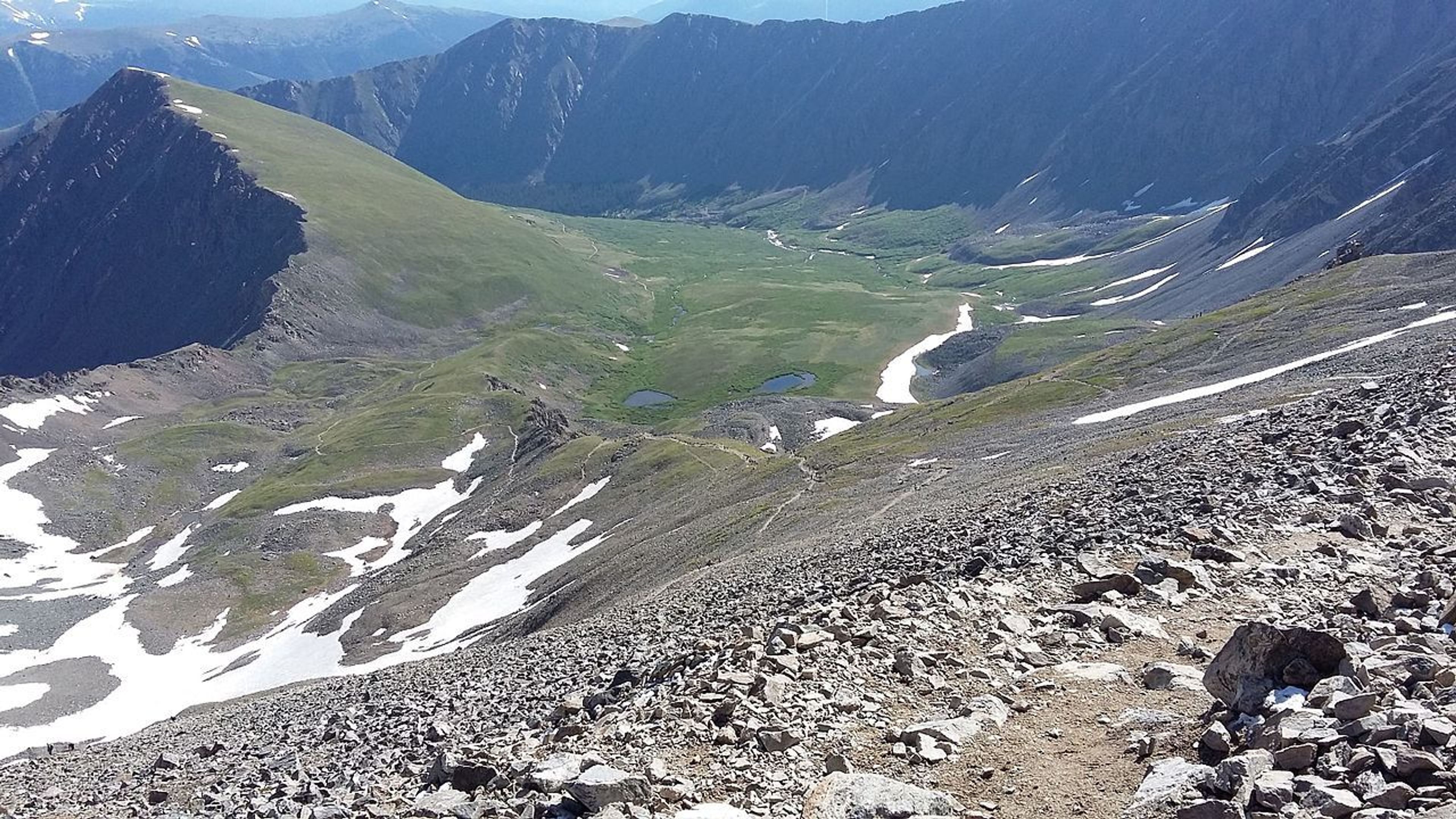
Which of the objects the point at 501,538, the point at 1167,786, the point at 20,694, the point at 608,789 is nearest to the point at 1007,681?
the point at 1167,786

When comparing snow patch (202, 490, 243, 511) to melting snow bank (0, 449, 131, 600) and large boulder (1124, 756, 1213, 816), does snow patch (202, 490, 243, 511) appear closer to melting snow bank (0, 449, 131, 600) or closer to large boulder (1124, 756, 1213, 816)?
melting snow bank (0, 449, 131, 600)

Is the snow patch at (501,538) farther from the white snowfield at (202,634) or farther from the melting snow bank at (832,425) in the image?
the melting snow bank at (832,425)

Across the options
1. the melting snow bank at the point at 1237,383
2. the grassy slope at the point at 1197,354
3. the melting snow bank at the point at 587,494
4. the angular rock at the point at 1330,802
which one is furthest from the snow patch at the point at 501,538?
the angular rock at the point at 1330,802

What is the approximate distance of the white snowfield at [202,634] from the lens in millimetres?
72375

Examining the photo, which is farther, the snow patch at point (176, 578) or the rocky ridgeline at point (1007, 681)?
the snow patch at point (176, 578)

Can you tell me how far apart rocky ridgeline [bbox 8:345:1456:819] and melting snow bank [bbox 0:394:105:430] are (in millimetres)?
157387

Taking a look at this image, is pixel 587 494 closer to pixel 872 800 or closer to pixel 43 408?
pixel 872 800

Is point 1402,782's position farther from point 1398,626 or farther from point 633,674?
point 633,674

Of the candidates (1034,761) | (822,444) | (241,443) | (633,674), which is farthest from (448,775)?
(241,443)

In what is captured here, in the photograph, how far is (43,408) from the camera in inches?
6491

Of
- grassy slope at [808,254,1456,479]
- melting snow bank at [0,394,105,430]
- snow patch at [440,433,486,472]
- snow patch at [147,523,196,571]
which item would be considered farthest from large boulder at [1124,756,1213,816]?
melting snow bank at [0,394,105,430]

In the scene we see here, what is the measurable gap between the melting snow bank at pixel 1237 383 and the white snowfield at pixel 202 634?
42.1 metres

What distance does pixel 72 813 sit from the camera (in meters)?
26.3

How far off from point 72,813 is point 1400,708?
30643 millimetres
